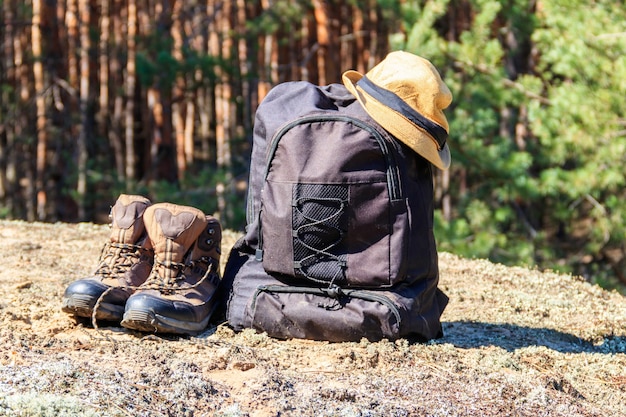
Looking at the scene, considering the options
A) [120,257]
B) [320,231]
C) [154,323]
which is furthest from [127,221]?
[320,231]

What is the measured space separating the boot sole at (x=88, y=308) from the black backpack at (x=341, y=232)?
1.39 feet

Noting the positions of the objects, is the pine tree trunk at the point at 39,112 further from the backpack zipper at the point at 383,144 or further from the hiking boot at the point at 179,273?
the backpack zipper at the point at 383,144

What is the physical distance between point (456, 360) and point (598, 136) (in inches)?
191

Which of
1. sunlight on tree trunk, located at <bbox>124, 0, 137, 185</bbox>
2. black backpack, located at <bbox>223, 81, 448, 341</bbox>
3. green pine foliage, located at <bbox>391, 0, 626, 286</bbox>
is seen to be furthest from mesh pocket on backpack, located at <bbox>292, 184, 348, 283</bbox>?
sunlight on tree trunk, located at <bbox>124, 0, 137, 185</bbox>

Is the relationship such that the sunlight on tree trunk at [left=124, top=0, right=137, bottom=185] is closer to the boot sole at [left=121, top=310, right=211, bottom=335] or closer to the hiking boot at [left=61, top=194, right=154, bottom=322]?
the hiking boot at [left=61, top=194, right=154, bottom=322]

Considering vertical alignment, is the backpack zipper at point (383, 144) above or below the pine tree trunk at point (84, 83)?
above

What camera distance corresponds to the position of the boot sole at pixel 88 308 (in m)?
2.63

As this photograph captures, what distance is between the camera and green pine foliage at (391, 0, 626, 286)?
267 inches

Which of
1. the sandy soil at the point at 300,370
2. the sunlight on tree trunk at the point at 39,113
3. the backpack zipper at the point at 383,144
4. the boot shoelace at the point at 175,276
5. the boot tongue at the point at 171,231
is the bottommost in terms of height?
the sunlight on tree trunk at the point at 39,113

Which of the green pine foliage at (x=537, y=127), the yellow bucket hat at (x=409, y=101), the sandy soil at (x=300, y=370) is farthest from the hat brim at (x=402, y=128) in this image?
the green pine foliage at (x=537, y=127)

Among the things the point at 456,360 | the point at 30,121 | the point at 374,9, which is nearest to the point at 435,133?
the point at 456,360

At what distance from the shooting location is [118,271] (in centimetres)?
280

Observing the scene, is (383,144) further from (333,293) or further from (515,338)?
(515,338)

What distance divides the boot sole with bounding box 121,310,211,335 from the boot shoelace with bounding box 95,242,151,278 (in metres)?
0.27
